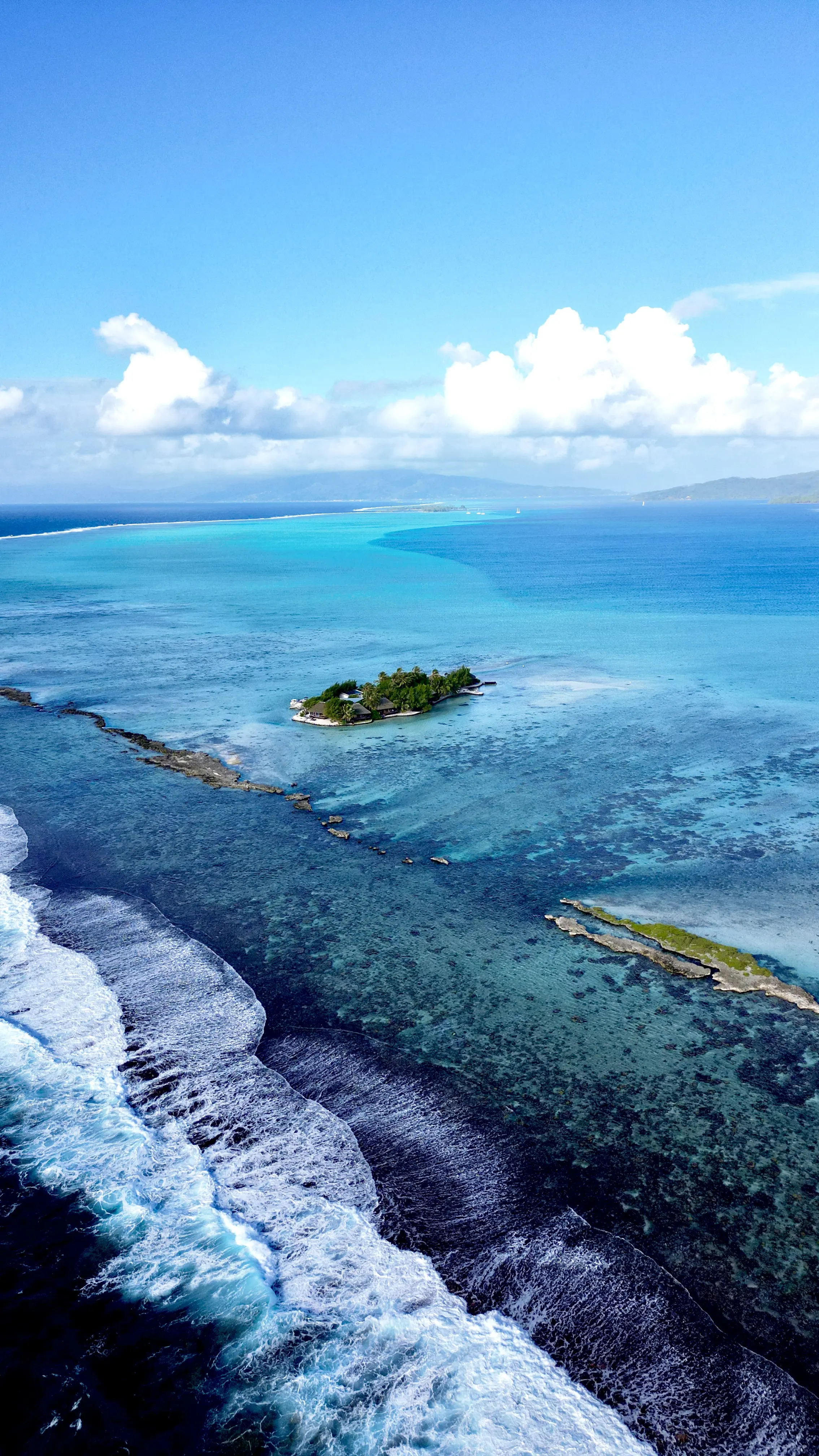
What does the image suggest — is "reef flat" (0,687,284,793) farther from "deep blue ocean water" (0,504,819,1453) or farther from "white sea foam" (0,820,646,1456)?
"white sea foam" (0,820,646,1456)

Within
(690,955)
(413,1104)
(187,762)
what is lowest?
(413,1104)

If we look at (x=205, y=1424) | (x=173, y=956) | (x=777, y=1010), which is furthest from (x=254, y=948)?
(x=777, y=1010)

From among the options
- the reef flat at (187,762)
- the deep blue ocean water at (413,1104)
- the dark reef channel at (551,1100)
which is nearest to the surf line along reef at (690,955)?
the dark reef channel at (551,1100)

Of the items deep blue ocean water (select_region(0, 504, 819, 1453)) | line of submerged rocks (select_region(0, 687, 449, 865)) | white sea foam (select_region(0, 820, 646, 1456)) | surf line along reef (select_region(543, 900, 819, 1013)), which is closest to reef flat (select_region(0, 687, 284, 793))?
line of submerged rocks (select_region(0, 687, 449, 865))

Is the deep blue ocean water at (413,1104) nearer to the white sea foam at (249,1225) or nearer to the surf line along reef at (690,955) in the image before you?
the white sea foam at (249,1225)

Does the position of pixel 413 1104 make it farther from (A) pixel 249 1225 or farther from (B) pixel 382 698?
(B) pixel 382 698

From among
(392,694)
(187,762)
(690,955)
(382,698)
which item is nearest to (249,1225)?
(690,955)

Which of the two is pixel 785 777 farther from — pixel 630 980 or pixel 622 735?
pixel 630 980
